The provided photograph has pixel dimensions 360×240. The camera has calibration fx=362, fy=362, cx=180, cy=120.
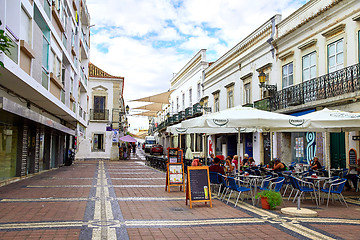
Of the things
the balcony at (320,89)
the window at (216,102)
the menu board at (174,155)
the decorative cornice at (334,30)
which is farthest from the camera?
the window at (216,102)

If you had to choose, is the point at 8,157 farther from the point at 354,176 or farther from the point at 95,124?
the point at 95,124

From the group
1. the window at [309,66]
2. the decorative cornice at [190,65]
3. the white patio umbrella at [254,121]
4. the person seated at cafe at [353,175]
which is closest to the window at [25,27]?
the white patio umbrella at [254,121]

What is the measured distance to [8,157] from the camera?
13.7m

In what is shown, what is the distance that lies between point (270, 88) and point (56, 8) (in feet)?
37.5

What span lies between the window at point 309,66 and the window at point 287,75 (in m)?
1.10

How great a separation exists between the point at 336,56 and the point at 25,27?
11854mm

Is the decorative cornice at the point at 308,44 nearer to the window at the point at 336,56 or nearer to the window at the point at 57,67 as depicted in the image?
the window at the point at 336,56

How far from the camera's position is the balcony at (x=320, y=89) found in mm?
13344

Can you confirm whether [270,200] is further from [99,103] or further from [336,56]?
[99,103]

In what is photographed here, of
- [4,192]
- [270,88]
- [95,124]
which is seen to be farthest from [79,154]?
[4,192]

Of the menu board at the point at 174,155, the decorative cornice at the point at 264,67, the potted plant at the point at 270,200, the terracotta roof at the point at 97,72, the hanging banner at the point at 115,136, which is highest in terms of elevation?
the terracotta roof at the point at 97,72

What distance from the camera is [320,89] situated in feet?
50.1

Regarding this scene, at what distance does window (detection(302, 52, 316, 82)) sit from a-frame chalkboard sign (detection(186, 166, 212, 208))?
32.4 ft

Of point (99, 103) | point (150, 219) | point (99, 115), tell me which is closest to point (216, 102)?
point (99, 115)
